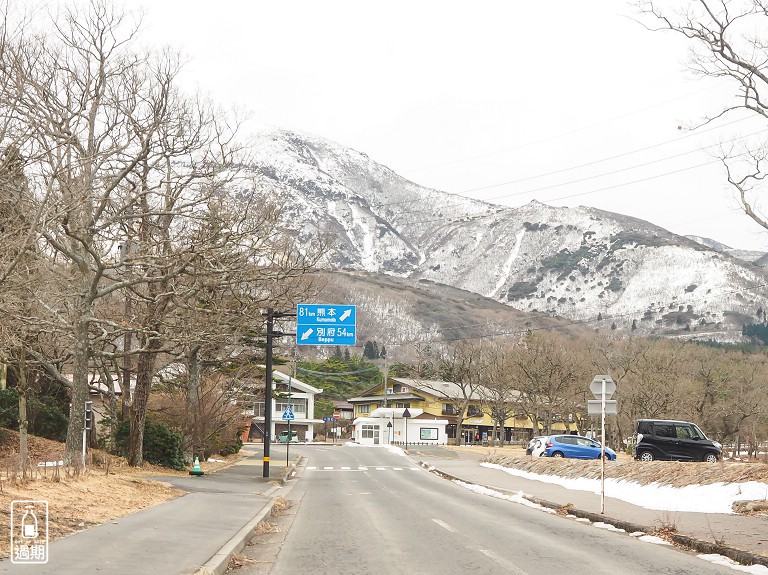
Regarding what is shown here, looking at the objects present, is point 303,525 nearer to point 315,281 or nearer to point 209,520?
point 209,520

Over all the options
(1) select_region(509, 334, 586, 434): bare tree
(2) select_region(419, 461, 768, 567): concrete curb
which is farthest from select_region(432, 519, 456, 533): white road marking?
(1) select_region(509, 334, 586, 434): bare tree

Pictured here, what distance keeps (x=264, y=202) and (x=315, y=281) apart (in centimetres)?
1226

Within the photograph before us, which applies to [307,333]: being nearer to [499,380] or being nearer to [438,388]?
[499,380]

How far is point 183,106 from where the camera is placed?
25750mm

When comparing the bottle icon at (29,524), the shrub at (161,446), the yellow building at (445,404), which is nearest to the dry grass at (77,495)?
the bottle icon at (29,524)

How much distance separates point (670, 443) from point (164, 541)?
90.6ft

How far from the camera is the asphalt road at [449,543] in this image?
10852mm

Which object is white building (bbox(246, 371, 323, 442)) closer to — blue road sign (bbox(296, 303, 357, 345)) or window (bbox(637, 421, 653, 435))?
blue road sign (bbox(296, 303, 357, 345))

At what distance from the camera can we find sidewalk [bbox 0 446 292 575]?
897cm

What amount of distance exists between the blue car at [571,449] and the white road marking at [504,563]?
106 ft

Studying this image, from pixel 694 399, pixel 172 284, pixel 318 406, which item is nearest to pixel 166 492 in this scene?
pixel 172 284

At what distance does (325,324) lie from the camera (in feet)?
111

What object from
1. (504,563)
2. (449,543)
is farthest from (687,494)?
(504,563)

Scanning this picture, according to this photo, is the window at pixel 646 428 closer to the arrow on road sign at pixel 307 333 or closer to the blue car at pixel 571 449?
the blue car at pixel 571 449
